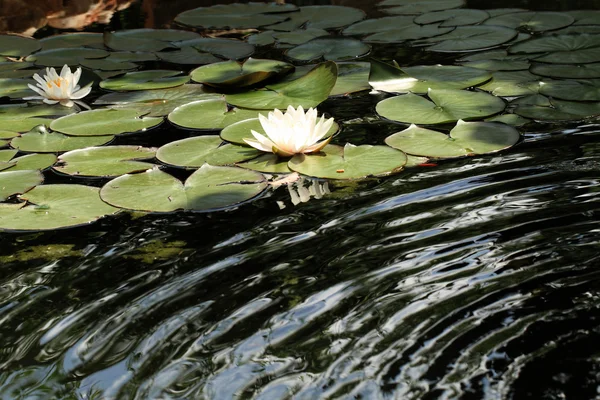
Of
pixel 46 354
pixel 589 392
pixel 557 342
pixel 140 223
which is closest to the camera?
pixel 589 392

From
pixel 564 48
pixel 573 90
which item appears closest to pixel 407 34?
pixel 564 48

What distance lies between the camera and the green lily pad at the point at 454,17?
4707mm

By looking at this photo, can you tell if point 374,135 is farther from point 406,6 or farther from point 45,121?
point 406,6

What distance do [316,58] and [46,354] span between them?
9.20ft

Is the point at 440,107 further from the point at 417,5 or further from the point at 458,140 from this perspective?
the point at 417,5

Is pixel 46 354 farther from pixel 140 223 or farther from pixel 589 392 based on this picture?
pixel 589 392

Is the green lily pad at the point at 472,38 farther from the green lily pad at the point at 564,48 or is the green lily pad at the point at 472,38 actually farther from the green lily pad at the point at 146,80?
the green lily pad at the point at 146,80

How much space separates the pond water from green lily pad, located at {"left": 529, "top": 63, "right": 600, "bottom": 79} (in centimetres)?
103

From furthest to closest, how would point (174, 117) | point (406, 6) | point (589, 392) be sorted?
point (406, 6)
point (174, 117)
point (589, 392)

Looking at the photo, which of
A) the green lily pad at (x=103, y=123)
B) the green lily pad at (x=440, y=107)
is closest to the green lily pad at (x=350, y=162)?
the green lily pad at (x=440, y=107)

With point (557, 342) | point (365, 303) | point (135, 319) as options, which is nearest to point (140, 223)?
point (135, 319)

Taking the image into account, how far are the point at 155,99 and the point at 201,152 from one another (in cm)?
79

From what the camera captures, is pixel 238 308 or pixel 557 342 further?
pixel 238 308

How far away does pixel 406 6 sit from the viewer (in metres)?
5.32
